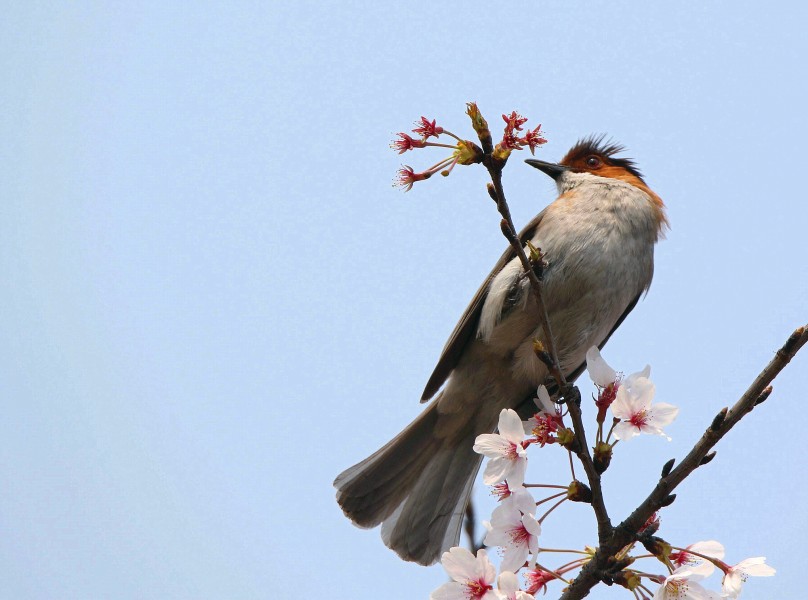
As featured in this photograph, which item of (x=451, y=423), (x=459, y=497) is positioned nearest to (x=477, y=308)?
(x=451, y=423)

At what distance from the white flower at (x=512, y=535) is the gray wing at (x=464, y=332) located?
8.20 ft

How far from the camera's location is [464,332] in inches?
220

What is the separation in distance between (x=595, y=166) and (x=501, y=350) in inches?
76.8

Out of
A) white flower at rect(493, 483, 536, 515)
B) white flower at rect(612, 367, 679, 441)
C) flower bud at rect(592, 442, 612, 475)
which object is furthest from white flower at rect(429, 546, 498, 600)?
white flower at rect(612, 367, 679, 441)

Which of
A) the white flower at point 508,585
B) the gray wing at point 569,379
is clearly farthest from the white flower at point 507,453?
the gray wing at point 569,379

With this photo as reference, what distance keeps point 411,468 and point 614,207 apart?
7.17ft

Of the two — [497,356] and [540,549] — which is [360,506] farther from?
[540,549]

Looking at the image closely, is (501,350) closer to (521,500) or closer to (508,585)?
(521,500)

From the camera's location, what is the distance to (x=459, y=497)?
570 centimetres

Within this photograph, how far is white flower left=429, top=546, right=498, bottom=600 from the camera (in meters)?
2.96

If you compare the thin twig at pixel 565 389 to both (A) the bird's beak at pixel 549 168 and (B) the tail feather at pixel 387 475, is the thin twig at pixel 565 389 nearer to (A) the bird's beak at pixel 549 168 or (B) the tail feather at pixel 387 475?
(B) the tail feather at pixel 387 475

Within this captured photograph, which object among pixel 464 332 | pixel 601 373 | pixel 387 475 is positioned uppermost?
pixel 464 332

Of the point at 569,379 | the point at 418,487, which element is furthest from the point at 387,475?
the point at 569,379

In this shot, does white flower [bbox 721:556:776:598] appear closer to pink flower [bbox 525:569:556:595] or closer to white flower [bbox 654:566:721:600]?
white flower [bbox 654:566:721:600]
